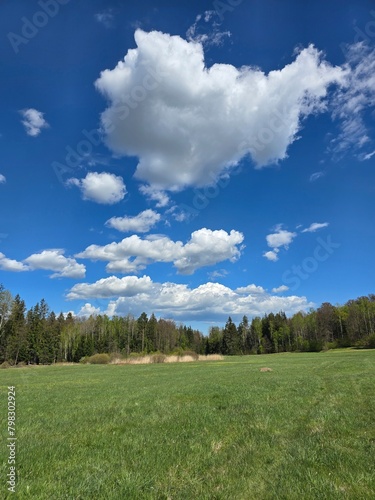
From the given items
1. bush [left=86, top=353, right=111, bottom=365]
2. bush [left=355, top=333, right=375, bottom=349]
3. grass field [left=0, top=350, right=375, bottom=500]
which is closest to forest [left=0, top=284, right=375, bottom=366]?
bush [left=355, top=333, right=375, bottom=349]

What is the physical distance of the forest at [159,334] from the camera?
342 ft

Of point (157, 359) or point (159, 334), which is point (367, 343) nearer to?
point (157, 359)

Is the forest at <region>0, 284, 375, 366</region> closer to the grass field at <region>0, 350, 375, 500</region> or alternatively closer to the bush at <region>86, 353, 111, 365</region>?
the bush at <region>86, 353, 111, 365</region>

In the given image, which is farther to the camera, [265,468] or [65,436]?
[65,436]

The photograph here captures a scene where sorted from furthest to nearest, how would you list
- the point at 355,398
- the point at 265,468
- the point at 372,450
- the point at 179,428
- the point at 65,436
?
the point at 355,398
the point at 179,428
the point at 65,436
the point at 372,450
the point at 265,468

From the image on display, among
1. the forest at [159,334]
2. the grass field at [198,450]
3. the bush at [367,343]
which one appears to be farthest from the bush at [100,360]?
the grass field at [198,450]

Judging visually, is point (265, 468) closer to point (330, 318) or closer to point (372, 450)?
point (372, 450)

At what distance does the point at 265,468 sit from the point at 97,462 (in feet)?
11.8

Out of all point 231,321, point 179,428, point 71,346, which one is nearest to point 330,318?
point 231,321

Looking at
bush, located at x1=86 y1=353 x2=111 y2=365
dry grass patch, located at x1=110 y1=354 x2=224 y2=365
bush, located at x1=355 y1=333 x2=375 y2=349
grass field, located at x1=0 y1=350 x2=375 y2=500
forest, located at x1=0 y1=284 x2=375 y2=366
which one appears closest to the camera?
grass field, located at x1=0 y1=350 x2=375 y2=500

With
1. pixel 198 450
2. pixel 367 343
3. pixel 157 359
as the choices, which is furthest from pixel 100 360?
pixel 198 450

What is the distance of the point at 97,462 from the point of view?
7.31 m

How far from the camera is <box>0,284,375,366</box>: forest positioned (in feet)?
342

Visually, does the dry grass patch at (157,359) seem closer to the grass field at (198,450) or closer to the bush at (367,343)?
the bush at (367,343)
